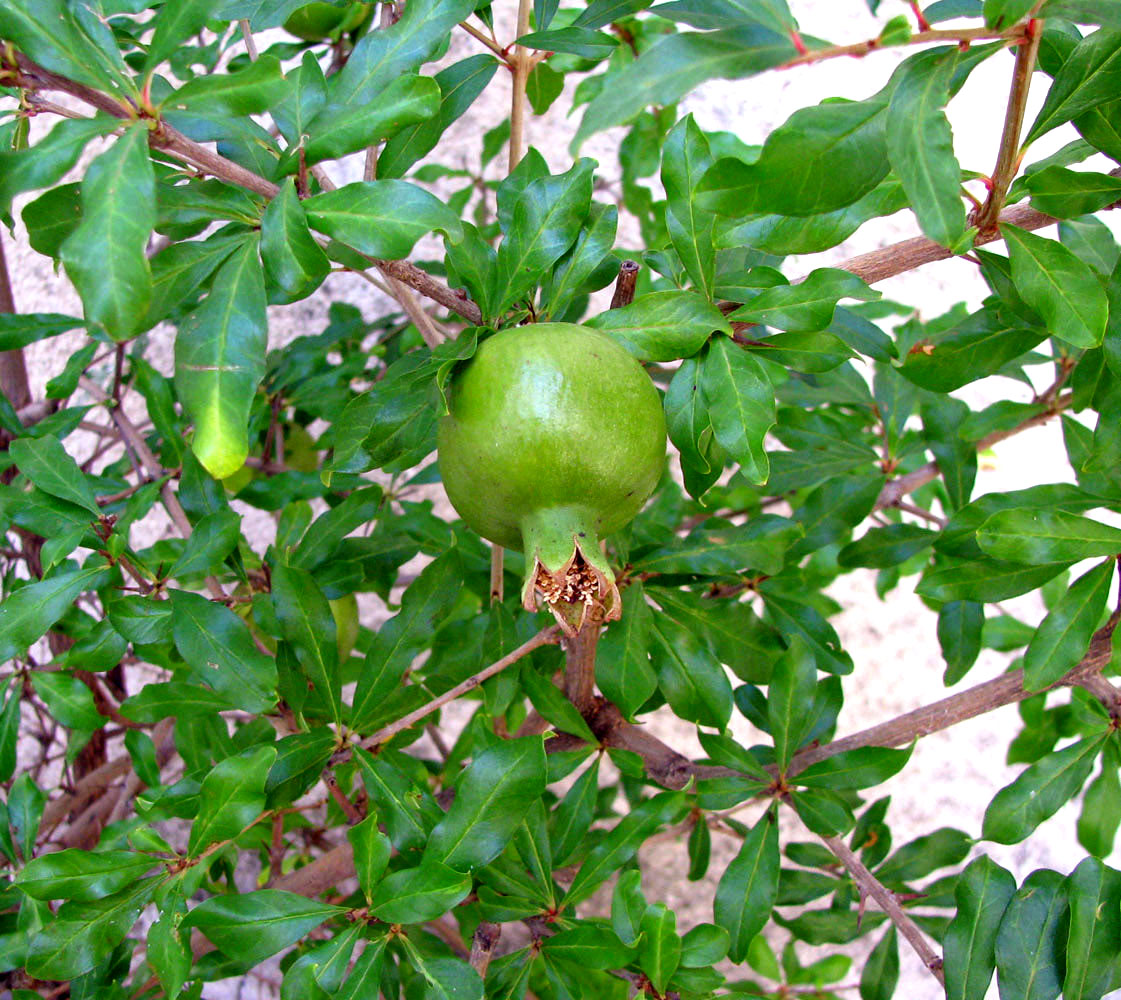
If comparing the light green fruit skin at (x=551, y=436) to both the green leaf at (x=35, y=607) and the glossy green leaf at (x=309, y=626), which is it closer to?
the glossy green leaf at (x=309, y=626)

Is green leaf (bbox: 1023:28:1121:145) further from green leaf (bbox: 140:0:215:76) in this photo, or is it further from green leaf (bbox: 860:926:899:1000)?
green leaf (bbox: 860:926:899:1000)

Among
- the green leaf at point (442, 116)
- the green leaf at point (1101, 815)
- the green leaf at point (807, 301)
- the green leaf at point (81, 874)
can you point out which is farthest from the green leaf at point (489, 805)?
the green leaf at point (1101, 815)

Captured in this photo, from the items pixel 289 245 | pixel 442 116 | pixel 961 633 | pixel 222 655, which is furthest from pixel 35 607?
pixel 961 633

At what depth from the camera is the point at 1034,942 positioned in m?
0.72

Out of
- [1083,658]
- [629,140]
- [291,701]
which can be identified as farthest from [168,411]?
[1083,658]

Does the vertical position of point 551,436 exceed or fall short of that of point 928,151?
it falls short

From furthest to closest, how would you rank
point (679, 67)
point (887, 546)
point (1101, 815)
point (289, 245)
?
point (887, 546), point (1101, 815), point (289, 245), point (679, 67)

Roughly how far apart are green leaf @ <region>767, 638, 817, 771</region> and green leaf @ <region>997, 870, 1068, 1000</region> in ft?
0.66

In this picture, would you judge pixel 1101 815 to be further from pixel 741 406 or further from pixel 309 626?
pixel 309 626

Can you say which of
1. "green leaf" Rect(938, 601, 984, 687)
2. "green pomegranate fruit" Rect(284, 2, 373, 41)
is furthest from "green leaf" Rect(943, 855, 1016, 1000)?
"green pomegranate fruit" Rect(284, 2, 373, 41)

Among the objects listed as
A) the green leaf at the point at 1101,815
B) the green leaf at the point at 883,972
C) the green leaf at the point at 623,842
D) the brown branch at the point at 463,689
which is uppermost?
the brown branch at the point at 463,689

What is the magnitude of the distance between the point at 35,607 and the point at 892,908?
2.31 feet

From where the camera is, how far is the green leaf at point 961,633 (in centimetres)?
96

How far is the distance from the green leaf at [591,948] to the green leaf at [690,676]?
196 millimetres
